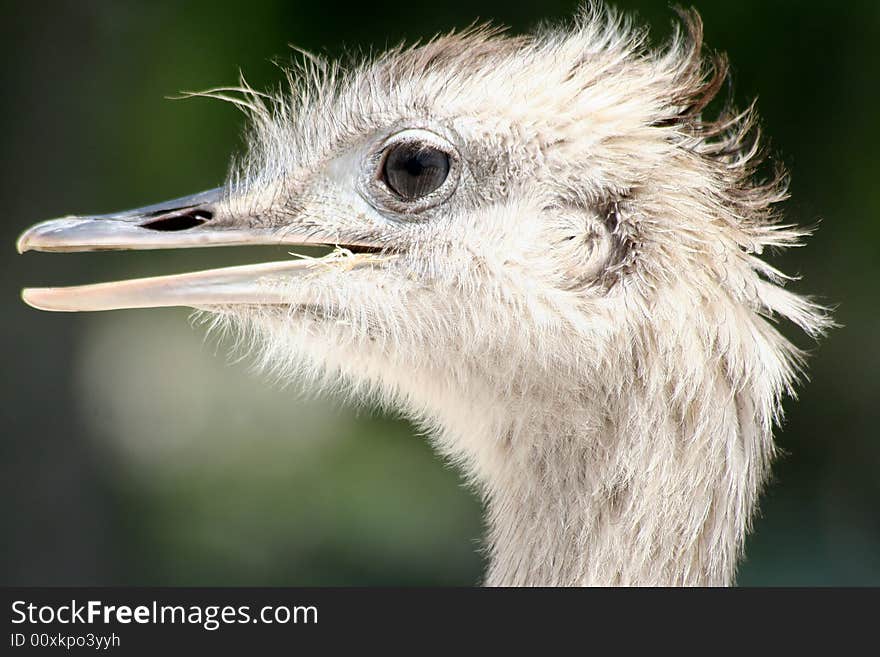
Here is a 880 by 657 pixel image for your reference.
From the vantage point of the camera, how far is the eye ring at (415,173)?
228 cm

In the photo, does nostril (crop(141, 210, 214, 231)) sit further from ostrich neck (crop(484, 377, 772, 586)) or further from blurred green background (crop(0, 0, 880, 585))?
blurred green background (crop(0, 0, 880, 585))

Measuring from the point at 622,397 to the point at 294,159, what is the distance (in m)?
0.86

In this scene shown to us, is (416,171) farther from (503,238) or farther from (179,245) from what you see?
(179,245)

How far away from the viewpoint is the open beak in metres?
2.26

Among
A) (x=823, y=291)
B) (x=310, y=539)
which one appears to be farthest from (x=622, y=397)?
(x=310, y=539)

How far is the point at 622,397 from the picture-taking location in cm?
221

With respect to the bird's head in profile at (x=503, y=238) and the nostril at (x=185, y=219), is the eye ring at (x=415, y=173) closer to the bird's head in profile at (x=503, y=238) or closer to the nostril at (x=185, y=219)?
the bird's head in profile at (x=503, y=238)

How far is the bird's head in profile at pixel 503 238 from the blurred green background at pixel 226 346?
3.10m

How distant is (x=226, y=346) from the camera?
213 inches

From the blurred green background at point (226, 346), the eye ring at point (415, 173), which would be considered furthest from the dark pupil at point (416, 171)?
the blurred green background at point (226, 346)

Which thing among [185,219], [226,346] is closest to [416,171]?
[185,219]

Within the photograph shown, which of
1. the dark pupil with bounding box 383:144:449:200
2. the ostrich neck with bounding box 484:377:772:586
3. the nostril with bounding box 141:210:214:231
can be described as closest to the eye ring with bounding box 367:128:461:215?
the dark pupil with bounding box 383:144:449:200

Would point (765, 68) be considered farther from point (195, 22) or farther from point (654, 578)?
point (654, 578)

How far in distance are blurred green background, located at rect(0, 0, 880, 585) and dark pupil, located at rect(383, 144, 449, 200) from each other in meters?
3.21
